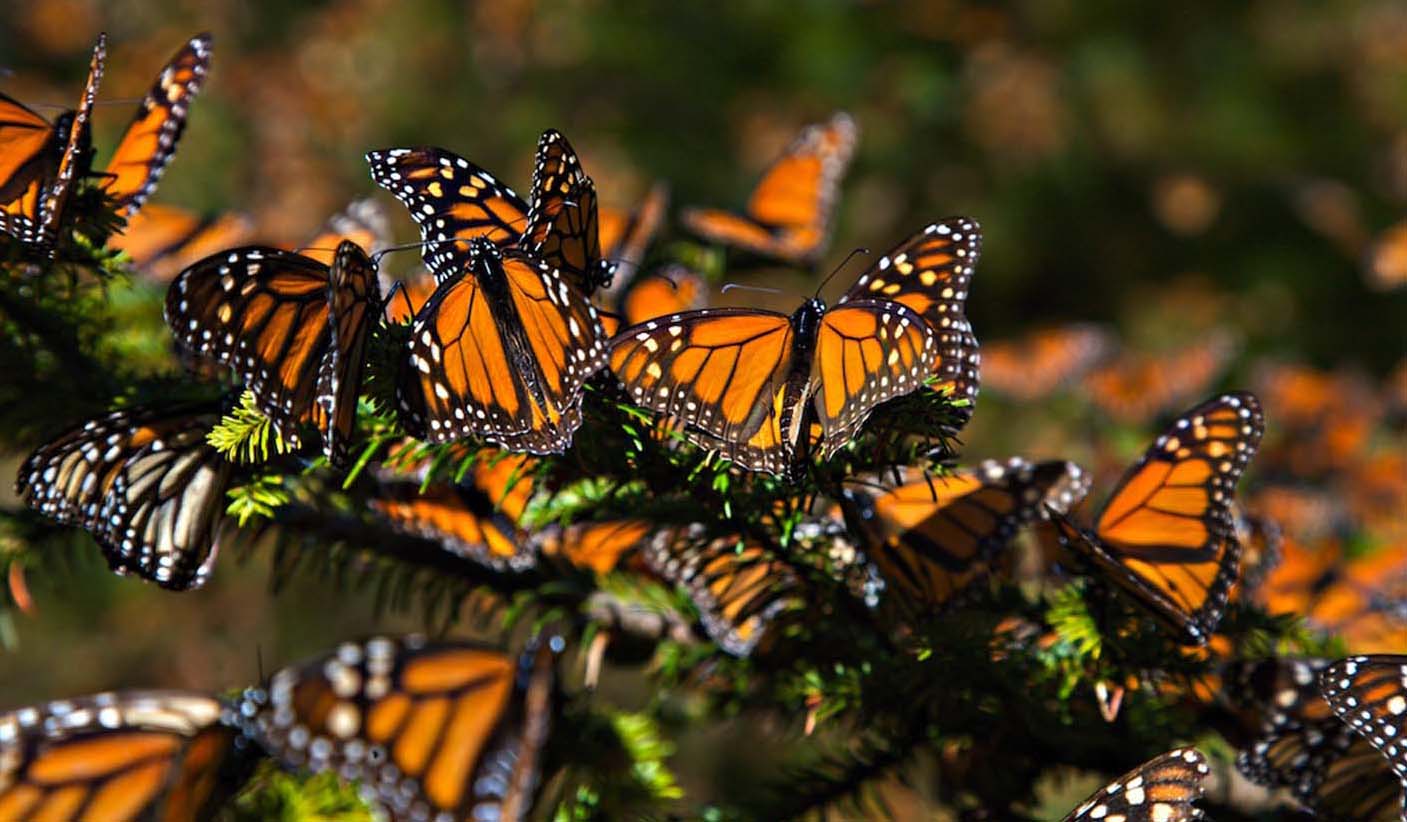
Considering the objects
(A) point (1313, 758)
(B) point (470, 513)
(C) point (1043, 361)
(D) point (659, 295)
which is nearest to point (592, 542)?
(B) point (470, 513)

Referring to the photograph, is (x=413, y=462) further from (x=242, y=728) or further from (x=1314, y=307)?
(x=1314, y=307)

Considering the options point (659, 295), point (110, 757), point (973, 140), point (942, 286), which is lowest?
point (110, 757)

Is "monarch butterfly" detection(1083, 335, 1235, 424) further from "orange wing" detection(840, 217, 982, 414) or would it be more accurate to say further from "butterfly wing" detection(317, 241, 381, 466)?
"butterfly wing" detection(317, 241, 381, 466)

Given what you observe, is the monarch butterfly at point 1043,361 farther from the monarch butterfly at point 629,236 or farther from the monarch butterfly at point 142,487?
the monarch butterfly at point 142,487

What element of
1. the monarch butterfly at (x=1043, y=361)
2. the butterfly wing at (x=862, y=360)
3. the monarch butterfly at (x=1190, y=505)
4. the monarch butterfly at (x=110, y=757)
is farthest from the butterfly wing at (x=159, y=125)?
the monarch butterfly at (x=1043, y=361)

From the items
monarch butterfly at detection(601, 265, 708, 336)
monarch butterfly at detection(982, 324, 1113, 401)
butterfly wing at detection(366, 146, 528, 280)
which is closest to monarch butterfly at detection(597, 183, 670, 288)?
monarch butterfly at detection(601, 265, 708, 336)

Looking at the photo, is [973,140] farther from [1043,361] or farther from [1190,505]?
[1190,505]
